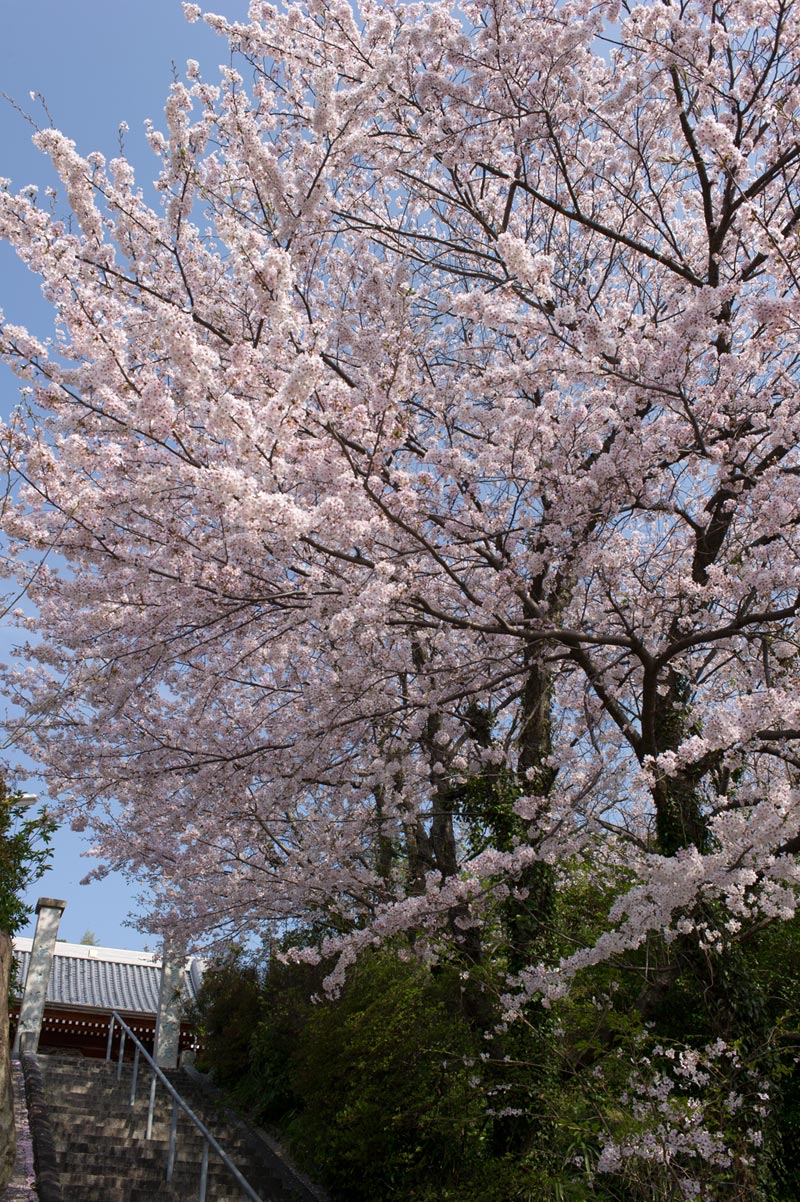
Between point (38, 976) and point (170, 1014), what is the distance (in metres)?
2.52

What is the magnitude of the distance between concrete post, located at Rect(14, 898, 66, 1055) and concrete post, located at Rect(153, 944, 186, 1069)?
2.08 meters

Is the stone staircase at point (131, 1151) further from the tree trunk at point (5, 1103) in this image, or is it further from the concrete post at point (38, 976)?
the concrete post at point (38, 976)

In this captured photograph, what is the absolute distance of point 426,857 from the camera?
918cm

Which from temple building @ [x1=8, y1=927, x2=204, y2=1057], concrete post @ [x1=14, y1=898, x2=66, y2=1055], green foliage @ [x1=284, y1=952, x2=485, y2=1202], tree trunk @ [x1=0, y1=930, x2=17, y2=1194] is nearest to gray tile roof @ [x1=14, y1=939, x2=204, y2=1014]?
temple building @ [x1=8, y1=927, x2=204, y2=1057]

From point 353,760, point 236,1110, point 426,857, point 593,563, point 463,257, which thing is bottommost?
point 236,1110

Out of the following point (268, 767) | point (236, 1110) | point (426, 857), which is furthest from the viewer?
point (236, 1110)

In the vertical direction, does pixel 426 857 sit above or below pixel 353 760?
below

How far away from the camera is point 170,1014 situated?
17.3 meters

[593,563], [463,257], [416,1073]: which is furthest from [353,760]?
[463,257]

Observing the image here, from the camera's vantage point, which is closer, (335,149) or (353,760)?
(335,149)

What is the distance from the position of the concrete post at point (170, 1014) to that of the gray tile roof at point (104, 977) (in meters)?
0.98

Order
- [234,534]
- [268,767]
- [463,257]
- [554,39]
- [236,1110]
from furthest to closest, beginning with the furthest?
1. [236,1110]
2. [463,257]
3. [268,767]
4. [554,39]
5. [234,534]

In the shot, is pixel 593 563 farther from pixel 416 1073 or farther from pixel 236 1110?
pixel 236 1110

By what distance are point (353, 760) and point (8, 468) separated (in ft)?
15.9
